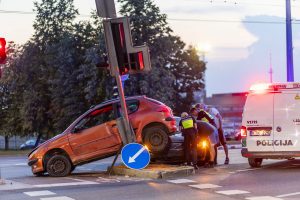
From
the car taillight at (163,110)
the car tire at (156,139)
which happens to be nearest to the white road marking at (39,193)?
the car tire at (156,139)

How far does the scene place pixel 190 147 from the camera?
50.0 ft

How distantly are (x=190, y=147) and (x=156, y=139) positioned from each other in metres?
0.92

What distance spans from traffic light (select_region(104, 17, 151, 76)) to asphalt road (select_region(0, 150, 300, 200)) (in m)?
2.58

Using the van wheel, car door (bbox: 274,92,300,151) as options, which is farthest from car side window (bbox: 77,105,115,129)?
car door (bbox: 274,92,300,151)

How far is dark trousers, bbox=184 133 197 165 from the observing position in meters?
15.2

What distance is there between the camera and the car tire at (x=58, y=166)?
48.1ft

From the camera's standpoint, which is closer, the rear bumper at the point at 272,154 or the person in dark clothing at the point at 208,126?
the rear bumper at the point at 272,154

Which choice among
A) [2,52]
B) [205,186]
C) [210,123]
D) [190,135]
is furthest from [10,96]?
[205,186]

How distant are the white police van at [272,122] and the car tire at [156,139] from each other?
6.74ft

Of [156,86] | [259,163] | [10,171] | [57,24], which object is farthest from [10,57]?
[259,163]

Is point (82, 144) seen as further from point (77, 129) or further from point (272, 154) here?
point (272, 154)

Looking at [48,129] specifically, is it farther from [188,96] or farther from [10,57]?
[188,96]

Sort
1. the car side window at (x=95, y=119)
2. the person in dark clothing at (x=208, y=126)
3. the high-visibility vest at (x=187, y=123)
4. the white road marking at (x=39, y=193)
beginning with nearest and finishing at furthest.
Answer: the white road marking at (x=39, y=193), the car side window at (x=95, y=119), the high-visibility vest at (x=187, y=123), the person in dark clothing at (x=208, y=126)

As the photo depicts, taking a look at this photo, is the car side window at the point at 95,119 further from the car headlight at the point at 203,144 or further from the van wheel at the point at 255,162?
the van wheel at the point at 255,162
